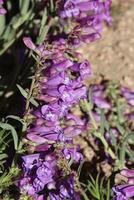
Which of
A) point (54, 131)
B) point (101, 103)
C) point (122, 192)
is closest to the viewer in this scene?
point (122, 192)

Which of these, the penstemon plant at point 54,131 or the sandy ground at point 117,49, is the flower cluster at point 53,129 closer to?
the penstemon plant at point 54,131

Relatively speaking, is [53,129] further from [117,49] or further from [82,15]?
[117,49]

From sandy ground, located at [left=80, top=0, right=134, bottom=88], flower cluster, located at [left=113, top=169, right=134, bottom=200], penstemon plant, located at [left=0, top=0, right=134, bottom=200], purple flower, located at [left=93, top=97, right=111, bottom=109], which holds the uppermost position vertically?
penstemon plant, located at [left=0, top=0, right=134, bottom=200]

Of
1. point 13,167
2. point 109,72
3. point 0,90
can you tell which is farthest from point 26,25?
point 13,167

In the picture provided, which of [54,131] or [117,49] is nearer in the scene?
[54,131]

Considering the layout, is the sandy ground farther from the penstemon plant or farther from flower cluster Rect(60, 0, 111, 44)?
the penstemon plant

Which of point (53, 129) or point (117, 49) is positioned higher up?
point (53, 129)

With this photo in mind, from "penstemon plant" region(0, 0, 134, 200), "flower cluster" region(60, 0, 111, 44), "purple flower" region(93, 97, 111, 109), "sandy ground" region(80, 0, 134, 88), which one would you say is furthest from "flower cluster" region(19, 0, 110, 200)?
"sandy ground" region(80, 0, 134, 88)

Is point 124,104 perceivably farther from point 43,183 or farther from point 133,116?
point 43,183

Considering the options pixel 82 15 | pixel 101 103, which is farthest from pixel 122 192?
pixel 101 103
